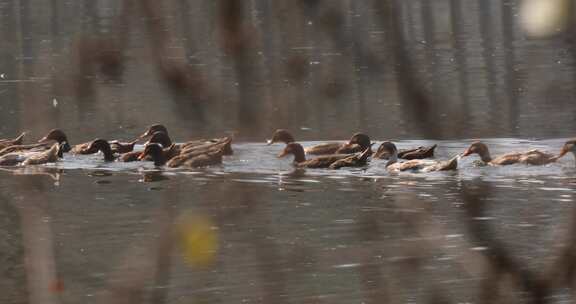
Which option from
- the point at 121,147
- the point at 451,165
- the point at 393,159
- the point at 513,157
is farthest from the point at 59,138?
the point at 513,157

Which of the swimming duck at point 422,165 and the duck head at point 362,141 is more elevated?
the duck head at point 362,141

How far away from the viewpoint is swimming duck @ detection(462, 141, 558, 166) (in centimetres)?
1802

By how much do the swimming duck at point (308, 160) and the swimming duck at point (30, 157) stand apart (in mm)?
3666

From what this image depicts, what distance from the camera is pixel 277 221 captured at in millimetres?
15039

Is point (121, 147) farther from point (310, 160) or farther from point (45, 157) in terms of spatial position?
point (310, 160)

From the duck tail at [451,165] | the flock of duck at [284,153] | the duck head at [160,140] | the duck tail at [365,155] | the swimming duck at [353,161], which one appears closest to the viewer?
the duck tail at [451,165]

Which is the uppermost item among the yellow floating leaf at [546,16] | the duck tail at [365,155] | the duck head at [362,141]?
the yellow floating leaf at [546,16]

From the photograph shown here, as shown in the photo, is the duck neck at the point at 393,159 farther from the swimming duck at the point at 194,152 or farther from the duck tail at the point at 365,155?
the swimming duck at the point at 194,152

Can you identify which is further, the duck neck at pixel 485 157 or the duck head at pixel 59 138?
the duck head at pixel 59 138

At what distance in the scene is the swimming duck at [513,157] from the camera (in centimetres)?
1802

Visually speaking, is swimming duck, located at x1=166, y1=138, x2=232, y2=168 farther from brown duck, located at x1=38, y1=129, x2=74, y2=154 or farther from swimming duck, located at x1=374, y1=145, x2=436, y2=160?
brown duck, located at x1=38, y1=129, x2=74, y2=154

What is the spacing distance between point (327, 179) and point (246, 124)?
15.5 metres

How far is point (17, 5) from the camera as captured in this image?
3.10 metres

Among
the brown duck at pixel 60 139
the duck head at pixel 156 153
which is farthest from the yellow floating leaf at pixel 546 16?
the brown duck at pixel 60 139
